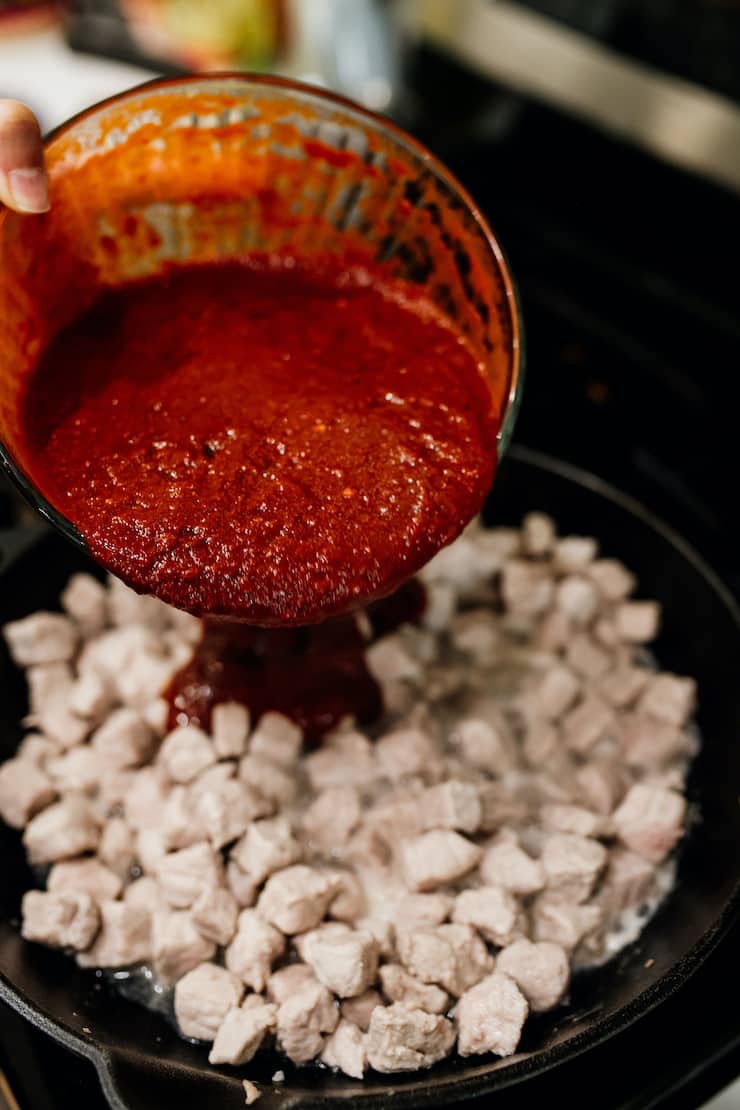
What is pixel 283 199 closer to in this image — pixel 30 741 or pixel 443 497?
pixel 443 497

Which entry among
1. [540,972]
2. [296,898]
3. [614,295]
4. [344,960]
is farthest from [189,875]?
[614,295]

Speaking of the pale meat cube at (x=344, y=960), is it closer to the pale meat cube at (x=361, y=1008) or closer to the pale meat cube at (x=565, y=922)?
the pale meat cube at (x=361, y=1008)

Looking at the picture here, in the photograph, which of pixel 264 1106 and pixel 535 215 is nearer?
pixel 264 1106

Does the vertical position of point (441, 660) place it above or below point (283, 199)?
below

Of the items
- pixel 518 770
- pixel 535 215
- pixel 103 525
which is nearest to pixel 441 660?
pixel 518 770

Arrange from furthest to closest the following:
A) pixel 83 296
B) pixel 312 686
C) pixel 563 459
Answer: pixel 563 459 → pixel 312 686 → pixel 83 296

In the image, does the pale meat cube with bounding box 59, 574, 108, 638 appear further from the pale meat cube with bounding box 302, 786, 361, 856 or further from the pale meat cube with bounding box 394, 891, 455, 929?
the pale meat cube with bounding box 394, 891, 455, 929
